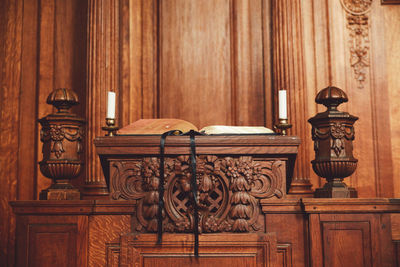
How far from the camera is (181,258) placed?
2.41 meters

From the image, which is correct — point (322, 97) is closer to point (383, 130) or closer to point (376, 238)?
point (376, 238)

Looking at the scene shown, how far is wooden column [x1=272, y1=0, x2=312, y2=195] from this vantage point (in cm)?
435

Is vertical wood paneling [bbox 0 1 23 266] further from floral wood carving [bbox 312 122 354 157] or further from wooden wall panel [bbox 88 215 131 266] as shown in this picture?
floral wood carving [bbox 312 122 354 157]

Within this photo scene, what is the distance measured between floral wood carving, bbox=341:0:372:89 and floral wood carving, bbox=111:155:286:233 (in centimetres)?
271

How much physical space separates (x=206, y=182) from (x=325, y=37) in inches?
118

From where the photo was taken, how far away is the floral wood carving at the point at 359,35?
4.82 m

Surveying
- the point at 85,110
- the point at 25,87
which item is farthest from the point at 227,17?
the point at 25,87

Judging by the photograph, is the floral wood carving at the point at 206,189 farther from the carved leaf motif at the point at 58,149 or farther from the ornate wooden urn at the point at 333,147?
the carved leaf motif at the point at 58,149

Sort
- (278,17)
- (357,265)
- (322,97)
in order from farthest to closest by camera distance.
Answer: (278,17), (322,97), (357,265)

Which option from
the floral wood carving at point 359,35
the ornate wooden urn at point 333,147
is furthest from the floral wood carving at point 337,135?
the floral wood carving at point 359,35

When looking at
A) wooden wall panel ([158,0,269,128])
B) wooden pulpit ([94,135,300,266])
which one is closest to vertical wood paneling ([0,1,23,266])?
wooden wall panel ([158,0,269,128])

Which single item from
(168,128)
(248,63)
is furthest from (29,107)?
(168,128)

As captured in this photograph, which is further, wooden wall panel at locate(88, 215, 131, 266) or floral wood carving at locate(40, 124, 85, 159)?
floral wood carving at locate(40, 124, 85, 159)

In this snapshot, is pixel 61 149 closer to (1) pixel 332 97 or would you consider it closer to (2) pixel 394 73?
(1) pixel 332 97
